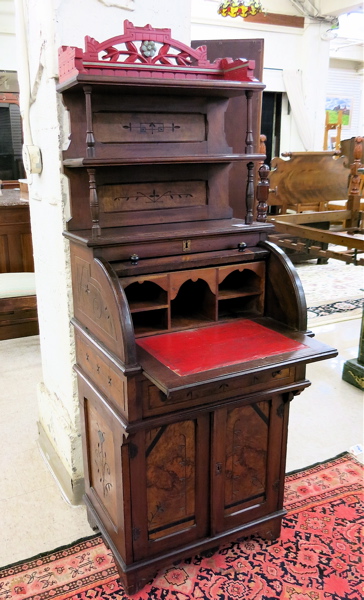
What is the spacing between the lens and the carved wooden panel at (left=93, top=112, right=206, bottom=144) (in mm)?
1917

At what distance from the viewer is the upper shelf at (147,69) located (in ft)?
5.50

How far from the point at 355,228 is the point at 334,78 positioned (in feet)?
22.5

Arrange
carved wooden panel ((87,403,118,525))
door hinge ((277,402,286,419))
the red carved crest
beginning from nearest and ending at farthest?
the red carved crest < carved wooden panel ((87,403,118,525)) < door hinge ((277,402,286,419))

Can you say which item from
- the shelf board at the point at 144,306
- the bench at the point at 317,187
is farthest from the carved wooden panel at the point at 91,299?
the bench at the point at 317,187

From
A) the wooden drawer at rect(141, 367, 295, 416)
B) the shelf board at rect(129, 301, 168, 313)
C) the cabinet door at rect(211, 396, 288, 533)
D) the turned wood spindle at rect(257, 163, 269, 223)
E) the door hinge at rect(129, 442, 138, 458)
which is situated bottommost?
the cabinet door at rect(211, 396, 288, 533)

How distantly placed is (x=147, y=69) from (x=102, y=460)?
1455 mm

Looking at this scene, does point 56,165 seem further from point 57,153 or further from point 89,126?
point 89,126

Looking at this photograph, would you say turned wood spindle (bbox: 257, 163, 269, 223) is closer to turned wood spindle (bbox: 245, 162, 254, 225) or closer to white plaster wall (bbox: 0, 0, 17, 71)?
turned wood spindle (bbox: 245, 162, 254, 225)

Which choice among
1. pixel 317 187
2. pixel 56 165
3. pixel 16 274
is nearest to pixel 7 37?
pixel 16 274

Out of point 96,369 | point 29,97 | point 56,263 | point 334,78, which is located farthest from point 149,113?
point 334,78

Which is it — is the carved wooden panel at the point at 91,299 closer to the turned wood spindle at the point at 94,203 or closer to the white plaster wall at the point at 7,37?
the turned wood spindle at the point at 94,203

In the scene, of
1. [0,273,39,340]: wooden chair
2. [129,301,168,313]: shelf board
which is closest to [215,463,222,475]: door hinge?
[129,301,168,313]: shelf board

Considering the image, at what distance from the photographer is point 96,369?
6.11 ft

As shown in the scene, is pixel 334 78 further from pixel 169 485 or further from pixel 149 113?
pixel 169 485
